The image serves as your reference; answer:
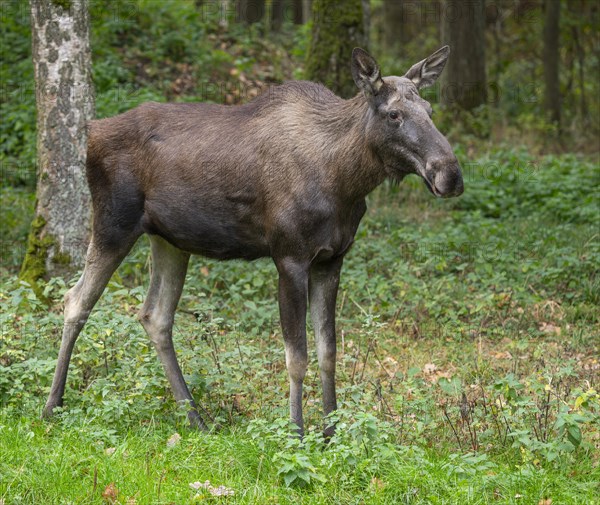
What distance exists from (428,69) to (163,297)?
2.78 m

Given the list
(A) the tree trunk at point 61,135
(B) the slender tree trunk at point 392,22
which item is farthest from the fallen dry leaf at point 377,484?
(B) the slender tree trunk at point 392,22

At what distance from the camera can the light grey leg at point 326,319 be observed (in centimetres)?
676

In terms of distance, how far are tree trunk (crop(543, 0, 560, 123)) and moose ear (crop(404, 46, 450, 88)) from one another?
14626 millimetres

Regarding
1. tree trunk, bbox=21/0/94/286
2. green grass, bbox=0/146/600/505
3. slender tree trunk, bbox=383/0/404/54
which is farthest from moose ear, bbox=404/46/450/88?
slender tree trunk, bbox=383/0/404/54

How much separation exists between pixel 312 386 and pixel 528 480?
2505 millimetres

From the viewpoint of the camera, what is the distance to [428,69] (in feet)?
21.8

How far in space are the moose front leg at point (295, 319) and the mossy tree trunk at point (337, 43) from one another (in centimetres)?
703

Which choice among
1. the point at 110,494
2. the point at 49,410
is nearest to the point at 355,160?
the point at 110,494

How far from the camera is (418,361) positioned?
8391 mm

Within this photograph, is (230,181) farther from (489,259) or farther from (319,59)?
(319,59)

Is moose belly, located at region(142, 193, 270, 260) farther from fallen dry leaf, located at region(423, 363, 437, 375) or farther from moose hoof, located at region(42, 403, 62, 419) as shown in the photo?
fallen dry leaf, located at region(423, 363, 437, 375)

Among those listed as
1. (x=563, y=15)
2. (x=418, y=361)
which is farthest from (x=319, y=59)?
(x=563, y=15)

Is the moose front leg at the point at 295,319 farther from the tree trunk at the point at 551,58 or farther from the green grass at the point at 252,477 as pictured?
the tree trunk at the point at 551,58

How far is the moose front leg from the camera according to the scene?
6.47 metres
